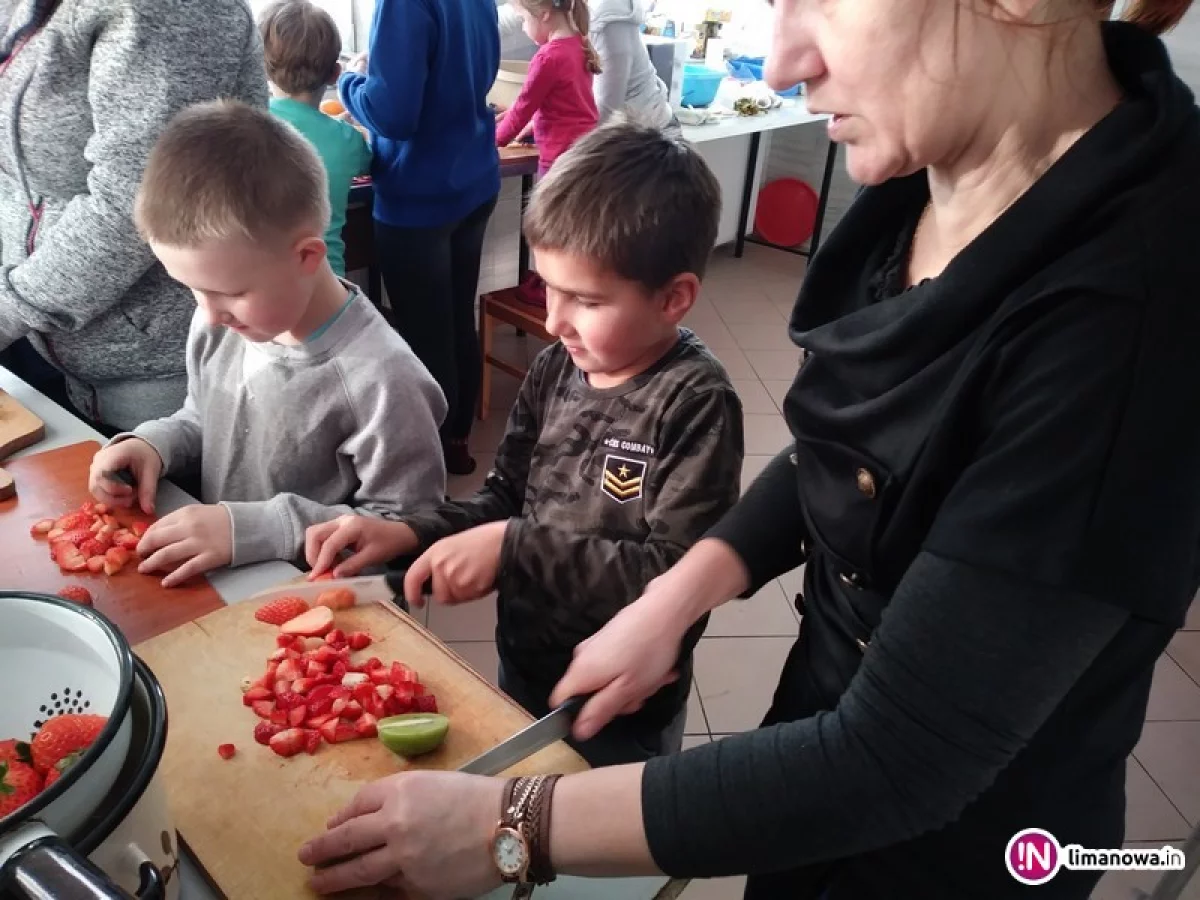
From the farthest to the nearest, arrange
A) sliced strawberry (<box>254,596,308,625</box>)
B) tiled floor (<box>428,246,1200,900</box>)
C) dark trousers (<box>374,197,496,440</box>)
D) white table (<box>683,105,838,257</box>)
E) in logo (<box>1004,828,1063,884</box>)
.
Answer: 1. white table (<box>683,105,838,257</box>)
2. dark trousers (<box>374,197,496,440</box>)
3. tiled floor (<box>428,246,1200,900</box>)
4. sliced strawberry (<box>254,596,308,625</box>)
5. in logo (<box>1004,828,1063,884</box>)

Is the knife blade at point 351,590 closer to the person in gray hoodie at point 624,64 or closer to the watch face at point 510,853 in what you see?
the watch face at point 510,853

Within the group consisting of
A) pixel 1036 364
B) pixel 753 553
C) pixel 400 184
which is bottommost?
pixel 400 184

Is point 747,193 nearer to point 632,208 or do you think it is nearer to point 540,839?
point 632,208

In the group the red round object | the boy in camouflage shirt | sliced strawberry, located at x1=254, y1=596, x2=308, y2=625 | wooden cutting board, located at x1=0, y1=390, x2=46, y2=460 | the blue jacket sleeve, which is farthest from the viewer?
the red round object

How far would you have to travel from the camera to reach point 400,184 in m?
2.40

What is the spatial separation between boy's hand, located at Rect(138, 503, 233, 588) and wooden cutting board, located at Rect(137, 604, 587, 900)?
0.32 ft

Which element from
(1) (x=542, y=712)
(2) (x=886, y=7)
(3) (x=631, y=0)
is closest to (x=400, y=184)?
Result: (3) (x=631, y=0)

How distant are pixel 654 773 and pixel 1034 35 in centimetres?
50

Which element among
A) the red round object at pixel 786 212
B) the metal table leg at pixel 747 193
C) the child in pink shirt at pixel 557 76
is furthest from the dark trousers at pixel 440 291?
the red round object at pixel 786 212

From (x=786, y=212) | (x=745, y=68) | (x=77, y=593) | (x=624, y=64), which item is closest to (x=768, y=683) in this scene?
(x=77, y=593)

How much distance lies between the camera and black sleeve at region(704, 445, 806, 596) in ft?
2.62

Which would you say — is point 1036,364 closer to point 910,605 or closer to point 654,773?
point 910,605

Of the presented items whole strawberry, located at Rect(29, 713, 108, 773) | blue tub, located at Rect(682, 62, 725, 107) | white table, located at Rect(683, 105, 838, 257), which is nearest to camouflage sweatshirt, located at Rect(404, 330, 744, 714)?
whole strawberry, located at Rect(29, 713, 108, 773)

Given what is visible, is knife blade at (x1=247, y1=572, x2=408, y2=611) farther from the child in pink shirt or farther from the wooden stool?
the child in pink shirt
